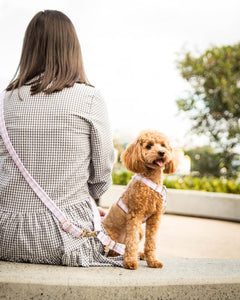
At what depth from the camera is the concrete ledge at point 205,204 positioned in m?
7.56

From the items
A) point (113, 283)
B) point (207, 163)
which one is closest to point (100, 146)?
point (113, 283)

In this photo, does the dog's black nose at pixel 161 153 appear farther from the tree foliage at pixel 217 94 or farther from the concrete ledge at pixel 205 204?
the tree foliage at pixel 217 94

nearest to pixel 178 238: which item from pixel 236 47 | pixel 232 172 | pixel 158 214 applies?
pixel 158 214

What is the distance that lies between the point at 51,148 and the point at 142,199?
2.18 feet

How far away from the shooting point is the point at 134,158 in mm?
2207

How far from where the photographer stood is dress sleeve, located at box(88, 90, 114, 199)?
1891 mm

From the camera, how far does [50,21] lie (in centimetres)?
193

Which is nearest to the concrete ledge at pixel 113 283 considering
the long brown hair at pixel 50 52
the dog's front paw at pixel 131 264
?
the dog's front paw at pixel 131 264

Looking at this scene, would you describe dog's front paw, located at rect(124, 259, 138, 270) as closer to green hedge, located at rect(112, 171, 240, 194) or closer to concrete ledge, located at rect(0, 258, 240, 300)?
concrete ledge, located at rect(0, 258, 240, 300)

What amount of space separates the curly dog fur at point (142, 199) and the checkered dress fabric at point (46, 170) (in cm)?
30

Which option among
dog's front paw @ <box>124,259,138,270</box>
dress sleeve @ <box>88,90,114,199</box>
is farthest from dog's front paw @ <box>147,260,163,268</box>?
dress sleeve @ <box>88,90,114,199</box>

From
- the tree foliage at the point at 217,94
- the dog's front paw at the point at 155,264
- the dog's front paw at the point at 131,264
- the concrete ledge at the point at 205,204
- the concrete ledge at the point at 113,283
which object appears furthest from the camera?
the tree foliage at the point at 217,94

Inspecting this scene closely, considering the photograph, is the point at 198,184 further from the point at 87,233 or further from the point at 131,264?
the point at 87,233

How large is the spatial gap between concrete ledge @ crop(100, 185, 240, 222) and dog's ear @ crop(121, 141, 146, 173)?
5101mm
